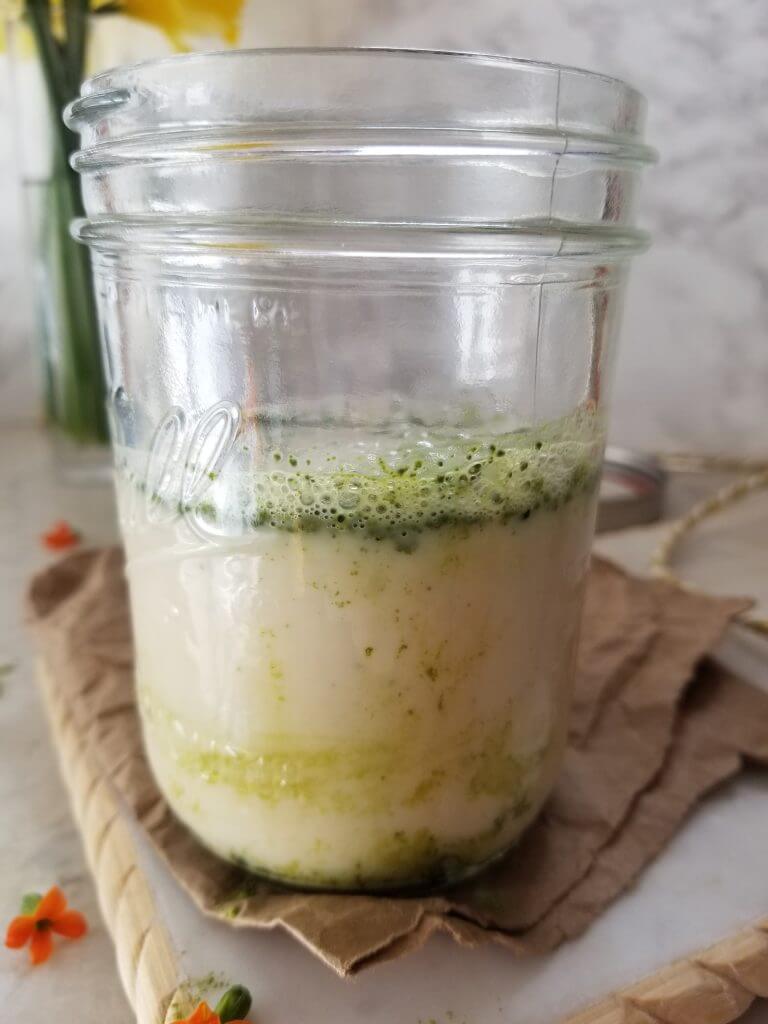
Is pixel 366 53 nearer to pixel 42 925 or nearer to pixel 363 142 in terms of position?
pixel 363 142

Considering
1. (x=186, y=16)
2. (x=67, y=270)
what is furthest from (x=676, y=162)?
(x=67, y=270)

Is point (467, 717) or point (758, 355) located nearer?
point (467, 717)

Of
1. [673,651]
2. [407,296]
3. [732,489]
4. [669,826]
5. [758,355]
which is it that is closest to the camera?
[407,296]

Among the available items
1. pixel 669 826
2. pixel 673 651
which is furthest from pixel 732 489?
pixel 669 826

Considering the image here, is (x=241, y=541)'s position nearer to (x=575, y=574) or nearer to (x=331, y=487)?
(x=331, y=487)

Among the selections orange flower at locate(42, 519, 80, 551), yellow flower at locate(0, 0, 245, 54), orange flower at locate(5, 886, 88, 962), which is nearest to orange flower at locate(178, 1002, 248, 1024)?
orange flower at locate(5, 886, 88, 962)

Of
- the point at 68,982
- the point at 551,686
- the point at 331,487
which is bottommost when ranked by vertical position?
the point at 68,982

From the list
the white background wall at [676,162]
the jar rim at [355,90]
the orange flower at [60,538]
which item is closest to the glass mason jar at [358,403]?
the jar rim at [355,90]

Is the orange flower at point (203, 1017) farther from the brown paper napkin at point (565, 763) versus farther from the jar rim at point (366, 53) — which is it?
the jar rim at point (366, 53)
